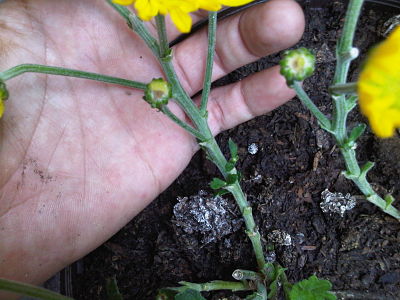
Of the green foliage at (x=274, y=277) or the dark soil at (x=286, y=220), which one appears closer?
the green foliage at (x=274, y=277)

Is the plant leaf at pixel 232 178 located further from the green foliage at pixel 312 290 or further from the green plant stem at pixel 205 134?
the green foliage at pixel 312 290

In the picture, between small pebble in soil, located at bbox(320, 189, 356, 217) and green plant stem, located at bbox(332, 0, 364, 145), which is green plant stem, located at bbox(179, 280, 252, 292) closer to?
small pebble in soil, located at bbox(320, 189, 356, 217)

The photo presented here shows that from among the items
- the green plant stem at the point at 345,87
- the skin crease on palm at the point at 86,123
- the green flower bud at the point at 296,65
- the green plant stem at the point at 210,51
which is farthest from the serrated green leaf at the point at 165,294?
the green flower bud at the point at 296,65

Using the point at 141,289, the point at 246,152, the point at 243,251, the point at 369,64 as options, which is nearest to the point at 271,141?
the point at 246,152

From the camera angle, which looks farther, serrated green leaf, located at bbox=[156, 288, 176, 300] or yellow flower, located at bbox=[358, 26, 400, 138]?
serrated green leaf, located at bbox=[156, 288, 176, 300]

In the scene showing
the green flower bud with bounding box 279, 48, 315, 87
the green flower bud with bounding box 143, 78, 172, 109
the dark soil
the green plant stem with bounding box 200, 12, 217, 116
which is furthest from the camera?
the dark soil

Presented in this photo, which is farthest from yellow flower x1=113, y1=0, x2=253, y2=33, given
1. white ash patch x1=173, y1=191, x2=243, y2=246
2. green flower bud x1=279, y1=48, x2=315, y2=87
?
white ash patch x1=173, y1=191, x2=243, y2=246
